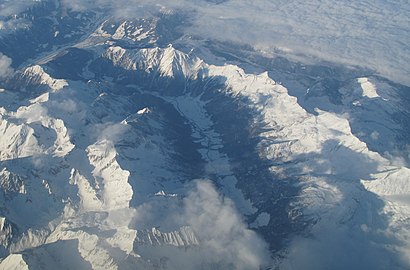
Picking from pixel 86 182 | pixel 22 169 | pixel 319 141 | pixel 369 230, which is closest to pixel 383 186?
pixel 369 230

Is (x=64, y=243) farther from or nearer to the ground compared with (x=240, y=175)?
Answer: farther from the ground

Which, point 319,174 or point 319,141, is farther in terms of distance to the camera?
point 319,141

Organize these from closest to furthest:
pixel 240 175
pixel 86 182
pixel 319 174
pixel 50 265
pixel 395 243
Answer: pixel 50 265, pixel 395 243, pixel 86 182, pixel 319 174, pixel 240 175

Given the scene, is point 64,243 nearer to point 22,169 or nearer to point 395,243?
point 22,169

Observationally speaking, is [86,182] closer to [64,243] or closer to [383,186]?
[64,243]

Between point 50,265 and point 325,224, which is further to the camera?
point 325,224

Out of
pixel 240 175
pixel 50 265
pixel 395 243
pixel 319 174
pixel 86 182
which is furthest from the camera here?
pixel 240 175

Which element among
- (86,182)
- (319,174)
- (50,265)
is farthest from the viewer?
(319,174)

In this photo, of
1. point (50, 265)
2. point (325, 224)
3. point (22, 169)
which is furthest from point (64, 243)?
point (325, 224)

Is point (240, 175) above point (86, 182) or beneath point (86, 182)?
beneath
